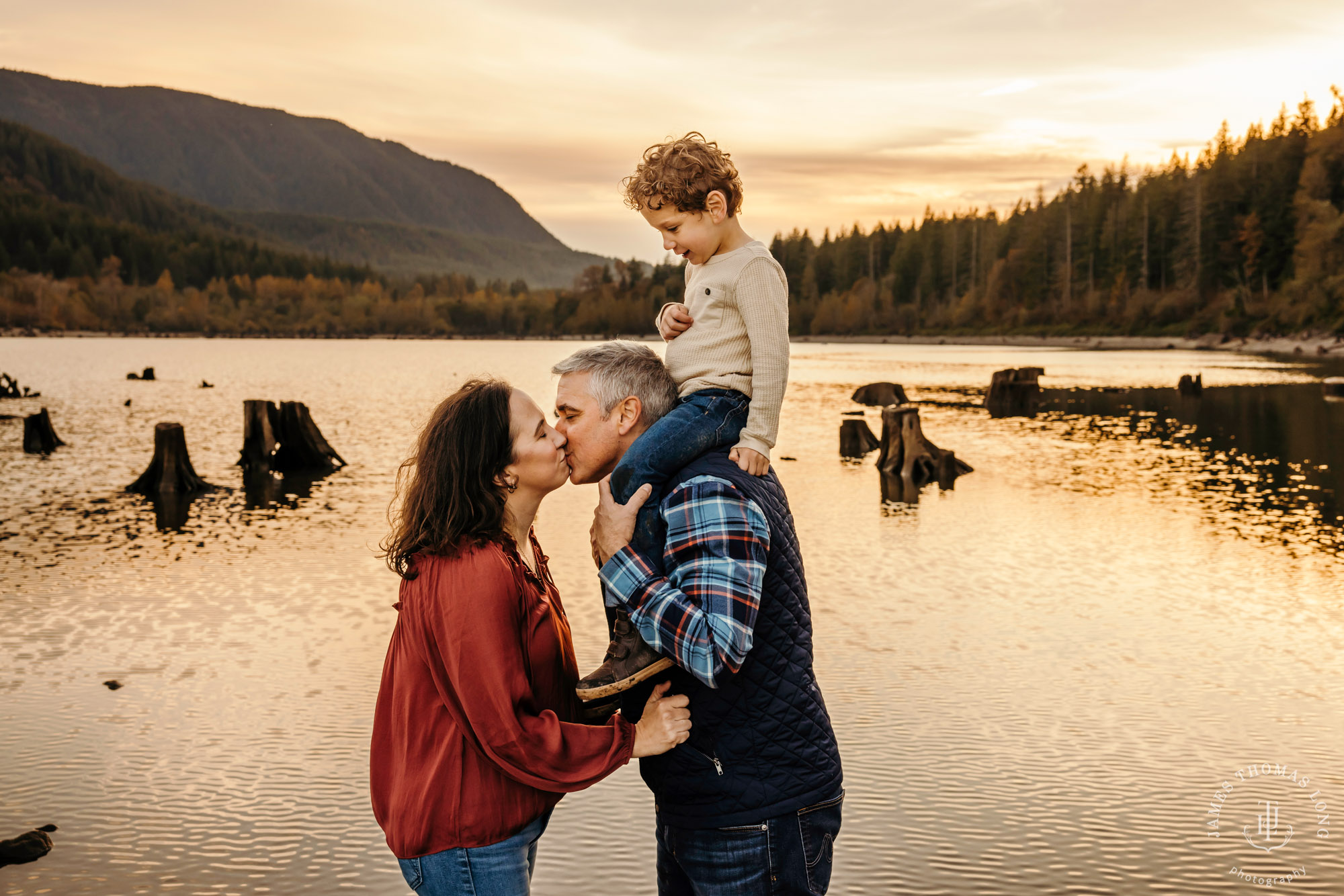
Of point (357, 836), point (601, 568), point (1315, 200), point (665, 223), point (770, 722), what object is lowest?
point (357, 836)

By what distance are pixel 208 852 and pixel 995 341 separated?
126 meters

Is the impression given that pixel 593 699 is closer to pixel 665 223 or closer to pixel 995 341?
pixel 665 223

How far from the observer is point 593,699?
7.63 ft

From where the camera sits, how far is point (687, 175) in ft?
10.2

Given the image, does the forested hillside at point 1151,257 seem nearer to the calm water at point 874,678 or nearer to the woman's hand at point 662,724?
the calm water at point 874,678

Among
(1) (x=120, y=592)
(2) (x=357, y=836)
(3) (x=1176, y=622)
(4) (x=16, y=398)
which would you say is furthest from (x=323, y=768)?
(4) (x=16, y=398)

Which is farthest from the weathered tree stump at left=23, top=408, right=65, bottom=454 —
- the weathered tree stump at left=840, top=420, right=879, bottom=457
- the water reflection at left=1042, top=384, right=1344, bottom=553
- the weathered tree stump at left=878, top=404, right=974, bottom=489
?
the water reflection at left=1042, top=384, right=1344, bottom=553

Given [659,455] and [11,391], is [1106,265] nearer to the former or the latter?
Answer: [11,391]

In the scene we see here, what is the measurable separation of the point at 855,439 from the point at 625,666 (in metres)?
18.1

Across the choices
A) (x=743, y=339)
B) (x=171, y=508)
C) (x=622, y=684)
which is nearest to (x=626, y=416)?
(x=743, y=339)

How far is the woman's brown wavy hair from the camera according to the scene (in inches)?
92.9

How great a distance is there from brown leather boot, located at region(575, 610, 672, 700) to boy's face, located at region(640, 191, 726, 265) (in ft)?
4.34

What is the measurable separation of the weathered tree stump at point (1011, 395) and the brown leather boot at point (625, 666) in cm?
2745

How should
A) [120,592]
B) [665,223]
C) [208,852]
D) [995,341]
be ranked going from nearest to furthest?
[665,223], [208,852], [120,592], [995,341]
